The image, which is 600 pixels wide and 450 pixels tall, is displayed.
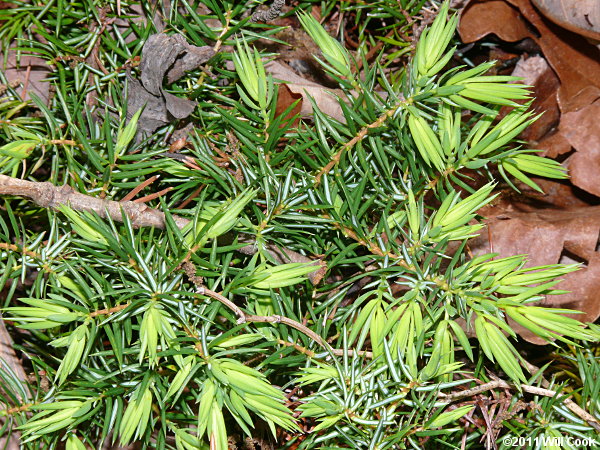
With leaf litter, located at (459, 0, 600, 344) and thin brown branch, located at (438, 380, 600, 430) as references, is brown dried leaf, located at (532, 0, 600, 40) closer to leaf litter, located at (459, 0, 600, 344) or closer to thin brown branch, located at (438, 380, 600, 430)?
leaf litter, located at (459, 0, 600, 344)

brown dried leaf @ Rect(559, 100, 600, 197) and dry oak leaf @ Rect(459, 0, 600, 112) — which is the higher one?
dry oak leaf @ Rect(459, 0, 600, 112)

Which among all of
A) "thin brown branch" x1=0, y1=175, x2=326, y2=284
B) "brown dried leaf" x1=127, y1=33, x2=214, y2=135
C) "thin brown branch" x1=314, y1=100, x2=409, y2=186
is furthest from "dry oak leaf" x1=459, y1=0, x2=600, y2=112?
"thin brown branch" x1=0, y1=175, x2=326, y2=284

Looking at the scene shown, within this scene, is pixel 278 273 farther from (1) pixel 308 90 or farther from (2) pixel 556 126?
(2) pixel 556 126

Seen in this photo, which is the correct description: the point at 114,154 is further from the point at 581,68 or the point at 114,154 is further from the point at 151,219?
the point at 581,68

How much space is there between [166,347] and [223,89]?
864mm

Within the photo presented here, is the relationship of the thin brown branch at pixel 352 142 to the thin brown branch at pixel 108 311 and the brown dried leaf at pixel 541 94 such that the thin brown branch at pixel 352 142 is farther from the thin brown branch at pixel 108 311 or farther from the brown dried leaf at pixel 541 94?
the brown dried leaf at pixel 541 94

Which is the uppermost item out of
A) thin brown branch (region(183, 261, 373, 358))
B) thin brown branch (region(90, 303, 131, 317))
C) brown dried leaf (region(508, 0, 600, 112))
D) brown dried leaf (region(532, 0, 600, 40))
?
brown dried leaf (region(532, 0, 600, 40))

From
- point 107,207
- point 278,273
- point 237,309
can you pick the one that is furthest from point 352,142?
point 107,207

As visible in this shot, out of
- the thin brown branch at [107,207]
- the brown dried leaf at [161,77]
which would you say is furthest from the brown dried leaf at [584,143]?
the brown dried leaf at [161,77]

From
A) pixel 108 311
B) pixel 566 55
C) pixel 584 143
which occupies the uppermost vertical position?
pixel 566 55

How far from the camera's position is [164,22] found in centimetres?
191

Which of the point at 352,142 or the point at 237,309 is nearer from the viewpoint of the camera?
the point at 237,309

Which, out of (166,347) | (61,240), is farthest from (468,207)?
(61,240)

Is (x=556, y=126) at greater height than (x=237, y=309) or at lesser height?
greater
